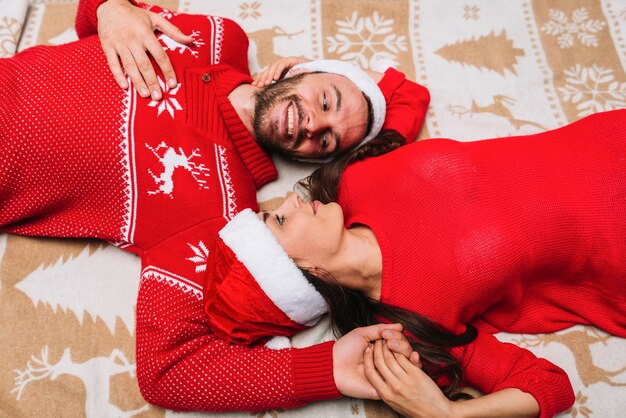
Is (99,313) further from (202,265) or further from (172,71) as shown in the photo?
(172,71)

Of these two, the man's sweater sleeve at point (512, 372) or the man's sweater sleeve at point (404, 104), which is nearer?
the man's sweater sleeve at point (512, 372)

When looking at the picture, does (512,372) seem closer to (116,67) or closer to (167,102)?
(167,102)

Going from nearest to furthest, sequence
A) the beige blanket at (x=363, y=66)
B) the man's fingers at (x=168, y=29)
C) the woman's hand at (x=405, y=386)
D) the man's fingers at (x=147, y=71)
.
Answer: the woman's hand at (x=405, y=386) < the beige blanket at (x=363, y=66) < the man's fingers at (x=147, y=71) < the man's fingers at (x=168, y=29)

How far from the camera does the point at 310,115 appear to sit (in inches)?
59.9

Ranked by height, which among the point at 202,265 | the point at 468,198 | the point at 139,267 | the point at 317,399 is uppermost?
the point at 468,198

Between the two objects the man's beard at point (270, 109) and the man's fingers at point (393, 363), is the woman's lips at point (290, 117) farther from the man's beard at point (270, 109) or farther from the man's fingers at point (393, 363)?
the man's fingers at point (393, 363)

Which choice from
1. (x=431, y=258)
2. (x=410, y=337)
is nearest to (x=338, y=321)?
(x=410, y=337)

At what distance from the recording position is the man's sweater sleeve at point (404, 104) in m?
1.68

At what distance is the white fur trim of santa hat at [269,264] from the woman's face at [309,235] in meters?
0.03

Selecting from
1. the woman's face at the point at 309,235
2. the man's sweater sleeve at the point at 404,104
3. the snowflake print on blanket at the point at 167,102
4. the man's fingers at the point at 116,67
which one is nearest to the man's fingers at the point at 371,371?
the woman's face at the point at 309,235

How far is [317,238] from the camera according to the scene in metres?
1.24

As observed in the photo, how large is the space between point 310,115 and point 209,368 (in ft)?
2.53

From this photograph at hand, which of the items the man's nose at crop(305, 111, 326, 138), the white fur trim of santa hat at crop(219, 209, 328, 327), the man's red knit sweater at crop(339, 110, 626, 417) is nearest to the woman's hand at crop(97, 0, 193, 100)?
the man's nose at crop(305, 111, 326, 138)

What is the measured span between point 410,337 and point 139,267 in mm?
833
